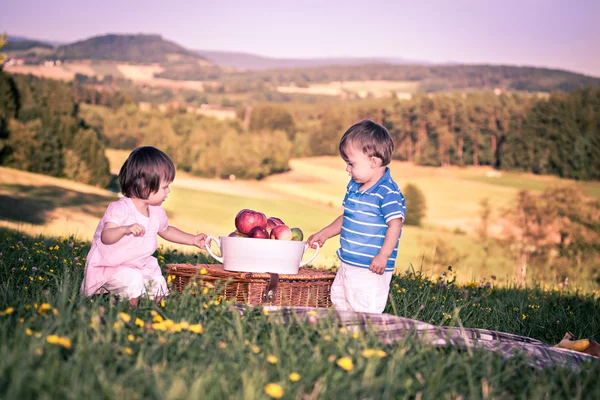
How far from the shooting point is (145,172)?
452 cm

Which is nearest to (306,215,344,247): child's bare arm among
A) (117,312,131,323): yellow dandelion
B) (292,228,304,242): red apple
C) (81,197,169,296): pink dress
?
(292,228,304,242): red apple

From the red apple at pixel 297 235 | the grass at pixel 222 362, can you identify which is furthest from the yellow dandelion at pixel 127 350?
the red apple at pixel 297 235

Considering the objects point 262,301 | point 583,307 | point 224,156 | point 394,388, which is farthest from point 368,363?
point 224,156

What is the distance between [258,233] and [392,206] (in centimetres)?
96

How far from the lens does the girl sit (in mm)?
4488

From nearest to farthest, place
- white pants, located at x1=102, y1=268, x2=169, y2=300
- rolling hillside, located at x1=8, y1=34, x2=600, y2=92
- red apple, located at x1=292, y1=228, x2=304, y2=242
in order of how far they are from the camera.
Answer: white pants, located at x1=102, y1=268, x2=169, y2=300 < red apple, located at x1=292, y1=228, x2=304, y2=242 < rolling hillside, located at x1=8, y1=34, x2=600, y2=92

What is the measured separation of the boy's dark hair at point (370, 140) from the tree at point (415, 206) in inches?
2243

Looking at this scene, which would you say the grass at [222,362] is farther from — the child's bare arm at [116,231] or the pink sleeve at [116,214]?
the pink sleeve at [116,214]

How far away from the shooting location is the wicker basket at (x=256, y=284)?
4574mm

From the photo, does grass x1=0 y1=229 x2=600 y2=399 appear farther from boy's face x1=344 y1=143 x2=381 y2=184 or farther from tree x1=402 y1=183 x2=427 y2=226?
tree x1=402 y1=183 x2=427 y2=226

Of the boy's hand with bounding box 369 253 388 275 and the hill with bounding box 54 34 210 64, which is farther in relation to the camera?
the hill with bounding box 54 34 210 64

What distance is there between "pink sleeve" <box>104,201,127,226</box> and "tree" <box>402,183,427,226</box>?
57473 mm

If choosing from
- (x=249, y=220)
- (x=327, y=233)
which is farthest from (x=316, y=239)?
(x=249, y=220)

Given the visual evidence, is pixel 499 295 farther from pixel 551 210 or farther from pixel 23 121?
pixel 23 121
